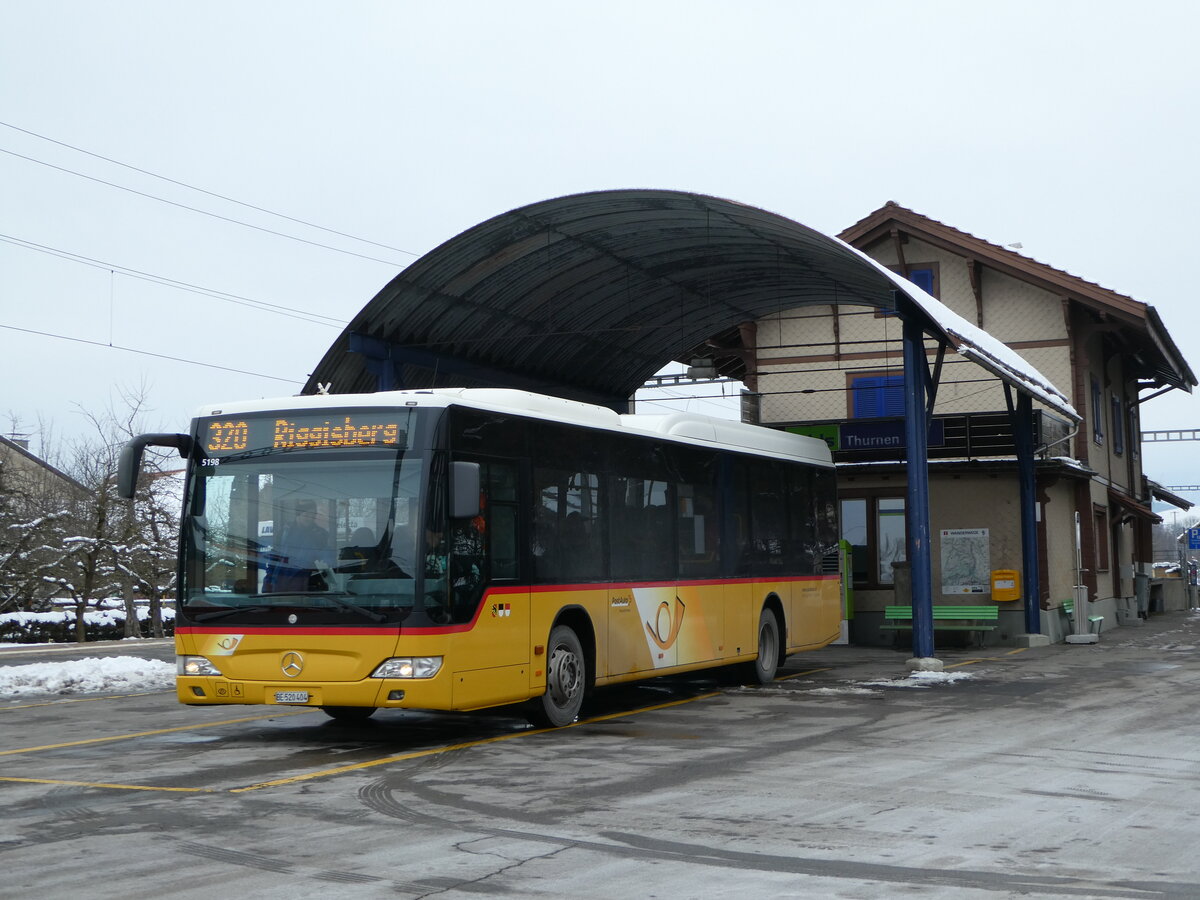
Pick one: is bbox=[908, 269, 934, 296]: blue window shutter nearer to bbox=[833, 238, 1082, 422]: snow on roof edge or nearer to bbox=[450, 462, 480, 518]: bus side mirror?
bbox=[833, 238, 1082, 422]: snow on roof edge

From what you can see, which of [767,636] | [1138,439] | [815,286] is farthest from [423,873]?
[1138,439]

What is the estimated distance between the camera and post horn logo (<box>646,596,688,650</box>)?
1478 centimetres

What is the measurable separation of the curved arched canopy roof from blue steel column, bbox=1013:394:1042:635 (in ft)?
2.27

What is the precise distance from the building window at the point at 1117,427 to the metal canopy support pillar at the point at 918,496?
15.1m

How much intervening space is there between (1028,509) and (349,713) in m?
14.1

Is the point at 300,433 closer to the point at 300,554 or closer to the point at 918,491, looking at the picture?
the point at 300,554

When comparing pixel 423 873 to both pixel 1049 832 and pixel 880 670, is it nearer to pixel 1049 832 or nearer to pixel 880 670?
pixel 1049 832

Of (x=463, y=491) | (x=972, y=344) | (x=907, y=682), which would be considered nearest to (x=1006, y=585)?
(x=907, y=682)

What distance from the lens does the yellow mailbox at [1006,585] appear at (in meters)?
25.2

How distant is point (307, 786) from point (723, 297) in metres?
17.4

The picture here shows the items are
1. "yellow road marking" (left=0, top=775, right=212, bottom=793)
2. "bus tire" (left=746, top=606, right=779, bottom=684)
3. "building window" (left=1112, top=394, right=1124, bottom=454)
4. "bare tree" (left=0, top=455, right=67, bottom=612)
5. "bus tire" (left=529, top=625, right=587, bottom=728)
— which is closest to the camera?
"yellow road marking" (left=0, top=775, right=212, bottom=793)

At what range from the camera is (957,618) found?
24938 mm

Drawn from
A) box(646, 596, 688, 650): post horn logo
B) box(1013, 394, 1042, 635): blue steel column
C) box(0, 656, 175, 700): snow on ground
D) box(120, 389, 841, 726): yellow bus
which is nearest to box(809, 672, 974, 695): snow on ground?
box(646, 596, 688, 650): post horn logo

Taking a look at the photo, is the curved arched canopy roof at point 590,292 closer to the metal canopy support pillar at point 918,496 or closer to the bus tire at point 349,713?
the metal canopy support pillar at point 918,496
